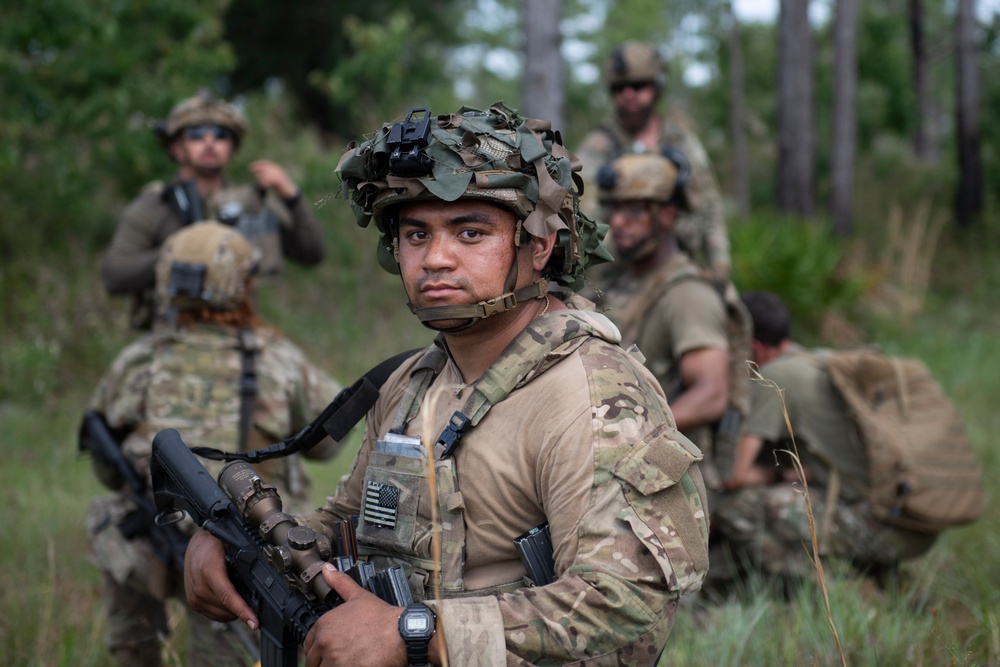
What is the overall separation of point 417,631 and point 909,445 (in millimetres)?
3701

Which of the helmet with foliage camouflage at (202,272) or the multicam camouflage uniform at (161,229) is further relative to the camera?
the multicam camouflage uniform at (161,229)

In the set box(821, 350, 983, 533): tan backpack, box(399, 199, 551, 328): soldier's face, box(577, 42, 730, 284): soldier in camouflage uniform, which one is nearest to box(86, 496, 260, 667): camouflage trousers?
box(399, 199, 551, 328): soldier's face

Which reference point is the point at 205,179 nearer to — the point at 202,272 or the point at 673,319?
the point at 202,272

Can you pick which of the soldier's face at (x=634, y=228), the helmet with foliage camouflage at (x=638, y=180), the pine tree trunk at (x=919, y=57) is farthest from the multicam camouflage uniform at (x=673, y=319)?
the pine tree trunk at (x=919, y=57)

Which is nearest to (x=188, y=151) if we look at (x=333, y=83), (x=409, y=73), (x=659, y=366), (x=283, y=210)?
(x=283, y=210)

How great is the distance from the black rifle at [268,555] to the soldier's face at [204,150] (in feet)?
10.5

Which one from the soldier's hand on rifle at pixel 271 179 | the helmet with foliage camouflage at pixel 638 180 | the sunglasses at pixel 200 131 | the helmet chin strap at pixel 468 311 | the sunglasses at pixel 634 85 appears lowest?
the helmet chin strap at pixel 468 311

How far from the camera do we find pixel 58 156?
905 centimetres

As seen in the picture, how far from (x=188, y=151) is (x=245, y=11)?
35.7 ft

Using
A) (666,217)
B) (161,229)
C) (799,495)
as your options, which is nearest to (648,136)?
(666,217)

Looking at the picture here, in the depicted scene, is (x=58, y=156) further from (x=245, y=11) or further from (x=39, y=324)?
(x=245, y=11)

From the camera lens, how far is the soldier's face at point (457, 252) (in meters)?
2.39

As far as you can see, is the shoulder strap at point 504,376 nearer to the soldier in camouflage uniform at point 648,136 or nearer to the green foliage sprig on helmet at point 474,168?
the green foliage sprig on helmet at point 474,168

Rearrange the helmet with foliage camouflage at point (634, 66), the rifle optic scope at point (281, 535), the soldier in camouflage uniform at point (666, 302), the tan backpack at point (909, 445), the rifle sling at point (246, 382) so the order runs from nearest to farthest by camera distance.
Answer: the rifle optic scope at point (281, 535)
the rifle sling at point (246, 382)
the soldier in camouflage uniform at point (666, 302)
the tan backpack at point (909, 445)
the helmet with foliage camouflage at point (634, 66)
